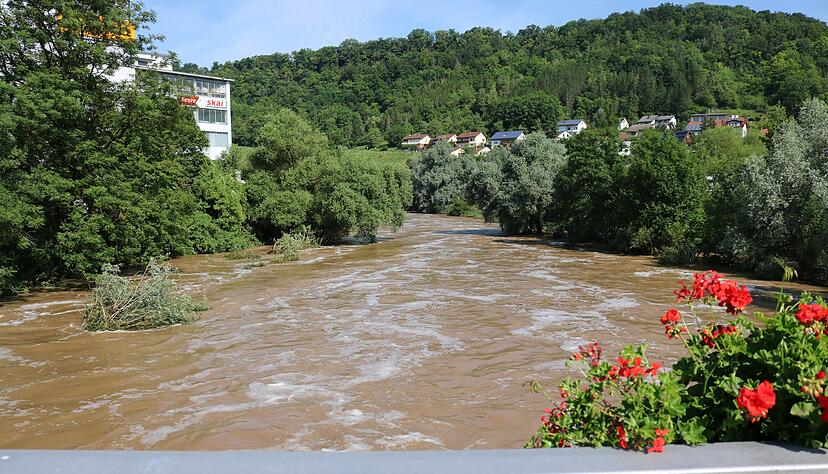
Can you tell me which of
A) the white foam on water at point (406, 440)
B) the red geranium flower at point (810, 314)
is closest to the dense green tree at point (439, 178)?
the white foam on water at point (406, 440)

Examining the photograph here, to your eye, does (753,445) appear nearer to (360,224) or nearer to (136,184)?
(136,184)

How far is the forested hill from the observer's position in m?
128

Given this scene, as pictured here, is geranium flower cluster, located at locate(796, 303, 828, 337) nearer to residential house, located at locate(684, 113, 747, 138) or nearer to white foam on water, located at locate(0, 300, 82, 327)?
white foam on water, located at locate(0, 300, 82, 327)

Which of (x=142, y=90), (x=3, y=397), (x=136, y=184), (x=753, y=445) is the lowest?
(x=3, y=397)

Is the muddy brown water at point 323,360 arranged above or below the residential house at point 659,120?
below

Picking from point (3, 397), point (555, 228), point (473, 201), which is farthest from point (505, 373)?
point (473, 201)

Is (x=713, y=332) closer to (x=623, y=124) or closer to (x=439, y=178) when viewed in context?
(x=439, y=178)

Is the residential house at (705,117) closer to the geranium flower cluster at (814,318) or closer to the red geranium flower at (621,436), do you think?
the geranium flower cluster at (814,318)

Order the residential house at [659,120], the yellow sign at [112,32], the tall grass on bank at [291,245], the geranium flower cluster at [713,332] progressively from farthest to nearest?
1. the residential house at [659,120]
2. the tall grass on bank at [291,245]
3. the yellow sign at [112,32]
4. the geranium flower cluster at [713,332]

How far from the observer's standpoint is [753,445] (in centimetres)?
233

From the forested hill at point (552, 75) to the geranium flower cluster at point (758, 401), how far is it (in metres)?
106

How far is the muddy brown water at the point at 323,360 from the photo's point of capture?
9195 millimetres

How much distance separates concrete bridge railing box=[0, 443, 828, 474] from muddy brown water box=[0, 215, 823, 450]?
21.5 ft

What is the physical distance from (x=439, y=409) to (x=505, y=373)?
2303 mm
